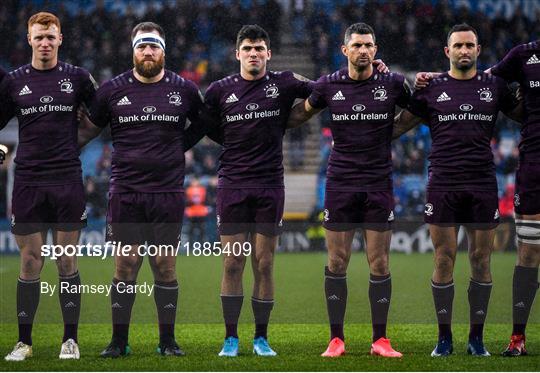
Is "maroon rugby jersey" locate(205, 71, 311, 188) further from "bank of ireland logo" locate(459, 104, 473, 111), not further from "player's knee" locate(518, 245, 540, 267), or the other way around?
"player's knee" locate(518, 245, 540, 267)

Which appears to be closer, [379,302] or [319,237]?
[379,302]

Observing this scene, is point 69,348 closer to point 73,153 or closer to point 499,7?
point 73,153

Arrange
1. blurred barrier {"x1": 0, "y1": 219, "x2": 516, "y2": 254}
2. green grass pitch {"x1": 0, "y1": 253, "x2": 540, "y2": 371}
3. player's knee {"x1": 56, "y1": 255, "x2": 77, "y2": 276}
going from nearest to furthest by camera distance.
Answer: green grass pitch {"x1": 0, "y1": 253, "x2": 540, "y2": 371}
player's knee {"x1": 56, "y1": 255, "x2": 77, "y2": 276}
blurred barrier {"x1": 0, "y1": 219, "x2": 516, "y2": 254}

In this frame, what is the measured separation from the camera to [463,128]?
19.8 ft

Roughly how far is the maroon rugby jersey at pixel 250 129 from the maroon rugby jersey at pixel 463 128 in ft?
Answer: 2.99

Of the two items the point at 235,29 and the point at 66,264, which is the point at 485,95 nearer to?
the point at 66,264

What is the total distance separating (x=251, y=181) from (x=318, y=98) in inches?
25.5

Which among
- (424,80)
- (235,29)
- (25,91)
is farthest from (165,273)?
(235,29)

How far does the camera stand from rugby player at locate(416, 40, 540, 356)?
612cm

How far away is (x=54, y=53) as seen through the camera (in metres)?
6.14

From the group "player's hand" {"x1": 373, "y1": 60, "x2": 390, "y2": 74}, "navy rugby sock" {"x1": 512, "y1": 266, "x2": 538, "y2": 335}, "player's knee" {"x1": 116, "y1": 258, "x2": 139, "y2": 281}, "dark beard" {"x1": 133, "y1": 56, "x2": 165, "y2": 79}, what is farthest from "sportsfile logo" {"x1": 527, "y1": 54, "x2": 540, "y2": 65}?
"player's knee" {"x1": 116, "y1": 258, "x2": 139, "y2": 281}

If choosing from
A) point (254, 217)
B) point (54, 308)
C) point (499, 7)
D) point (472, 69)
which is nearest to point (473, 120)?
point (472, 69)

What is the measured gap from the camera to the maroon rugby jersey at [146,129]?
19.8 feet

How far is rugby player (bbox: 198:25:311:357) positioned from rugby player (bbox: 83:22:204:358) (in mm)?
278
